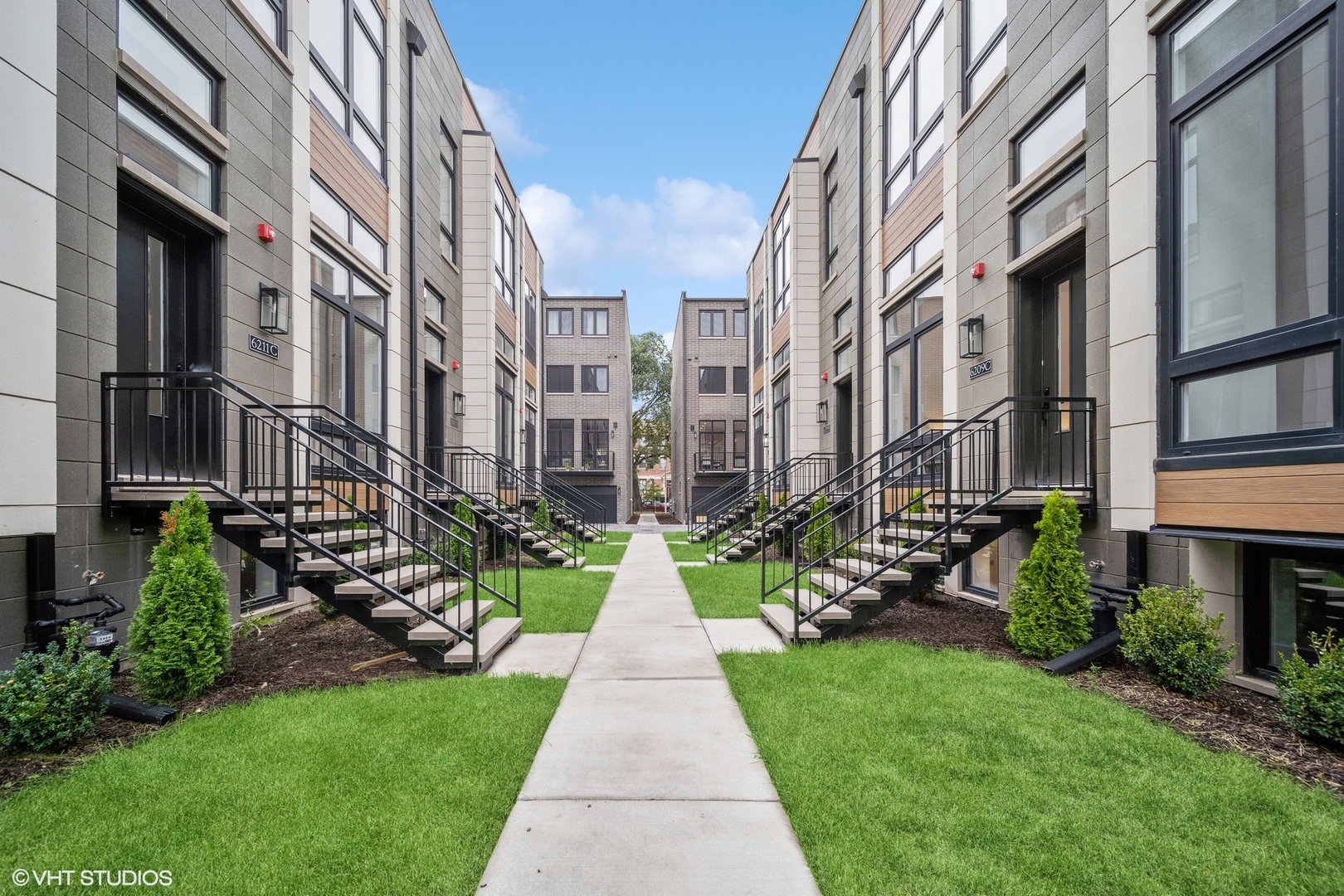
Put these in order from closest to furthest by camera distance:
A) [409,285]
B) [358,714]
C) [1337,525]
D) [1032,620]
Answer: [1337,525] < [358,714] < [1032,620] < [409,285]

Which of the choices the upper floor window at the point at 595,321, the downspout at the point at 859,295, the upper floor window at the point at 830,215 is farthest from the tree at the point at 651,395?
the downspout at the point at 859,295

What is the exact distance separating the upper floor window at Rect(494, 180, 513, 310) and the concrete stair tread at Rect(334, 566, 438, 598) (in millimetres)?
10332

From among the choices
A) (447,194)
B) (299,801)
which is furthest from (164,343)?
(447,194)

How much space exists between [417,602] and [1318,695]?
5.56 metres

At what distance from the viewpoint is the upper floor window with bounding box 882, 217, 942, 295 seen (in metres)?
8.91

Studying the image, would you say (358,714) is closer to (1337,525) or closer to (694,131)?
(1337,525)

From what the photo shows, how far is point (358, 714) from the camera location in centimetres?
395

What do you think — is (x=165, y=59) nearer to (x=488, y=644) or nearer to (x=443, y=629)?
(x=443, y=629)

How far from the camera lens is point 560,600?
7.74 meters

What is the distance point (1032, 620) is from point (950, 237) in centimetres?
512

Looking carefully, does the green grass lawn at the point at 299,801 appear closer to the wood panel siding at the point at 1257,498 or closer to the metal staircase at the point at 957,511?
the metal staircase at the point at 957,511

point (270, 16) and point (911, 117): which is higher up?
point (911, 117)

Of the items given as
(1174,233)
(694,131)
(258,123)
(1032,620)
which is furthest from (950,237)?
(694,131)

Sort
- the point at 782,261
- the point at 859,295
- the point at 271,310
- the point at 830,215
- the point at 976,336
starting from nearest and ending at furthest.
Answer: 1. the point at 271,310
2. the point at 976,336
3. the point at 859,295
4. the point at 830,215
5. the point at 782,261
